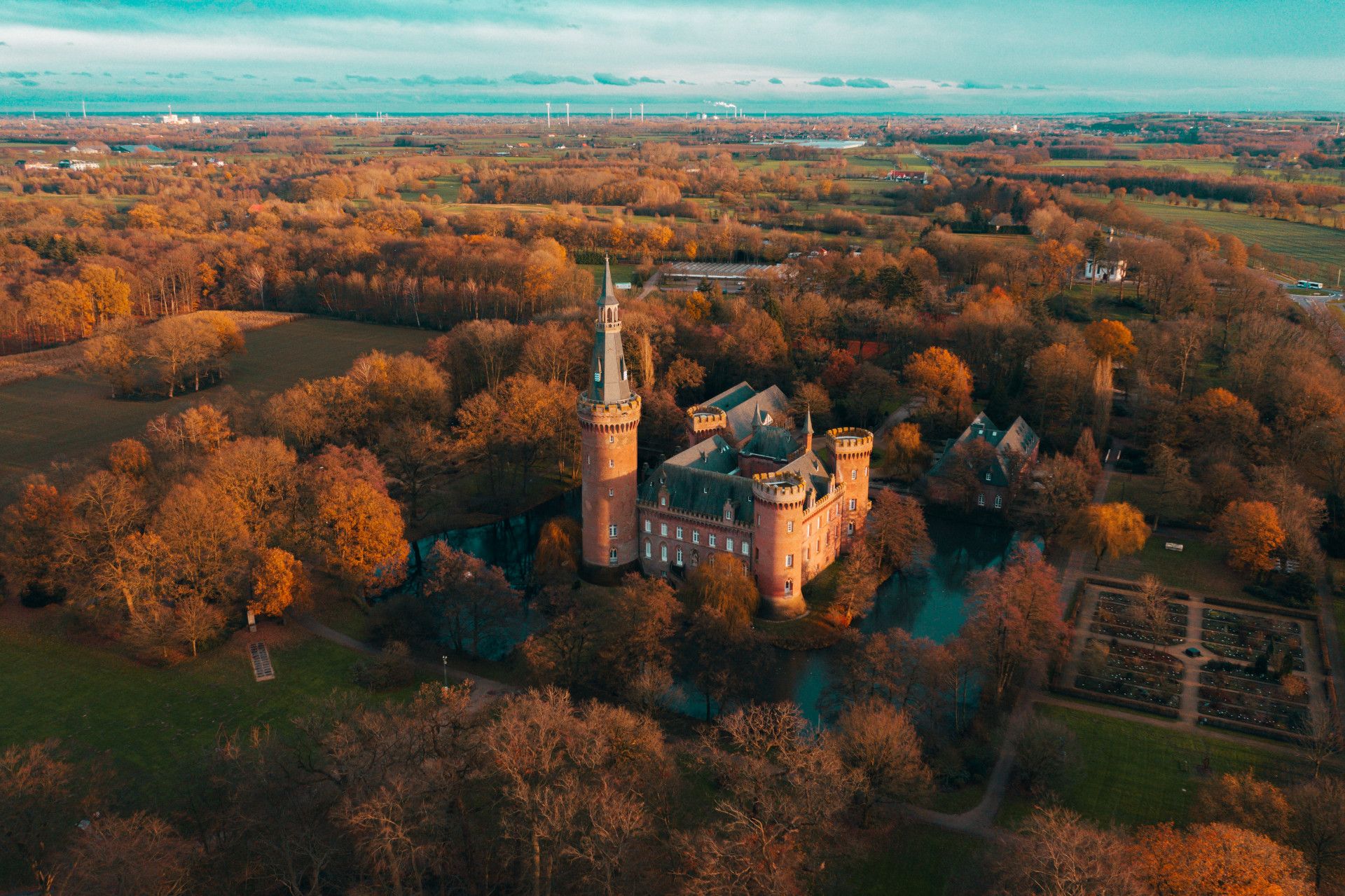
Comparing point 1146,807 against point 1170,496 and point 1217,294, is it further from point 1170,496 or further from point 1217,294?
point 1217,294

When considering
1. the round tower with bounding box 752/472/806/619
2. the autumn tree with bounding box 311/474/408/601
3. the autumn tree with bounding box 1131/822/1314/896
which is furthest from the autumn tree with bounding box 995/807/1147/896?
the autumn tree with bounding box 311/474/408/601

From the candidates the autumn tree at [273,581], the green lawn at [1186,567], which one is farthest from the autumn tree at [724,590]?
the green lawn at [1186,567]

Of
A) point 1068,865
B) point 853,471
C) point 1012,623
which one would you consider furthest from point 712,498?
point 1068,865

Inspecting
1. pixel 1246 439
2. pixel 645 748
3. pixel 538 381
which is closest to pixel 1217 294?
pixel 1246 439

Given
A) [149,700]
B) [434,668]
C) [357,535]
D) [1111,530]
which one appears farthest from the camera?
[1111,530]

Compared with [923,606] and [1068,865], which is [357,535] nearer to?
[923,606]

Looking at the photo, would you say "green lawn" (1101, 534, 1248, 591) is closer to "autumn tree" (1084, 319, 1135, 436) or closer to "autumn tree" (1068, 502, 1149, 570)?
"autumn tree" (1068, 502, 1149, 570)

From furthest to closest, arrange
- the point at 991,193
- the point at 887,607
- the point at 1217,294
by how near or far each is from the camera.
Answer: the point at 991,193 → the point at 1217,294 → the point at 887,607
